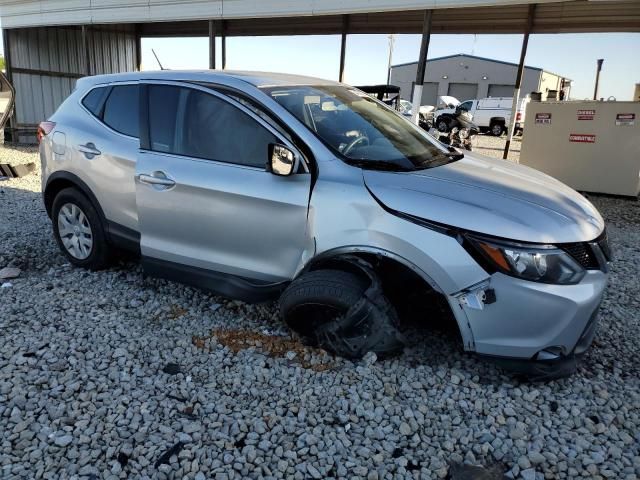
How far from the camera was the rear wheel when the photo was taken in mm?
4180

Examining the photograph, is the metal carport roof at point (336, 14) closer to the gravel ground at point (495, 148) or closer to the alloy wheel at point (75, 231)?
the gravel ground at point (495, 148)

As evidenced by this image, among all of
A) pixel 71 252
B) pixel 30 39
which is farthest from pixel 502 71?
pixel 71 252

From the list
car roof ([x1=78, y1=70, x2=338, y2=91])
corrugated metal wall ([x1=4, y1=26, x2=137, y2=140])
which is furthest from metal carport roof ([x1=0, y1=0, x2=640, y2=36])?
car roof ([x1=78, y1=70, x2=338, y2=91])

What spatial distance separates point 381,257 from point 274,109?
3.84 ft

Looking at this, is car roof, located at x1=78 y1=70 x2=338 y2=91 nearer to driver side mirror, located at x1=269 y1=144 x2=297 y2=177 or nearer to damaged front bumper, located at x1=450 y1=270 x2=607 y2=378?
driver side mirror, located at x1=269 y1=144 x2=297 y2=177

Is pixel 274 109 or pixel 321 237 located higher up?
pixel 274 109

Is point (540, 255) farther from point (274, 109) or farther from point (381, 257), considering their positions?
point (274, 109)

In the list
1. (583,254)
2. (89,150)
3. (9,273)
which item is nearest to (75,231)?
(9,273)

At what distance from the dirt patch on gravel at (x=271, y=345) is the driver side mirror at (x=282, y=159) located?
111 centimetres

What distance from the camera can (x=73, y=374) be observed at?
2.90 m

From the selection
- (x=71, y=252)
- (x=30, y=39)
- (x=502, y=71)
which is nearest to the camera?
(x=71, y=252)

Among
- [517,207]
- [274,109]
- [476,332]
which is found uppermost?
[274,109]

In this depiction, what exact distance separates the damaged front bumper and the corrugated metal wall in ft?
47.7

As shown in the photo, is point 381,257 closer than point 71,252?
Yes
